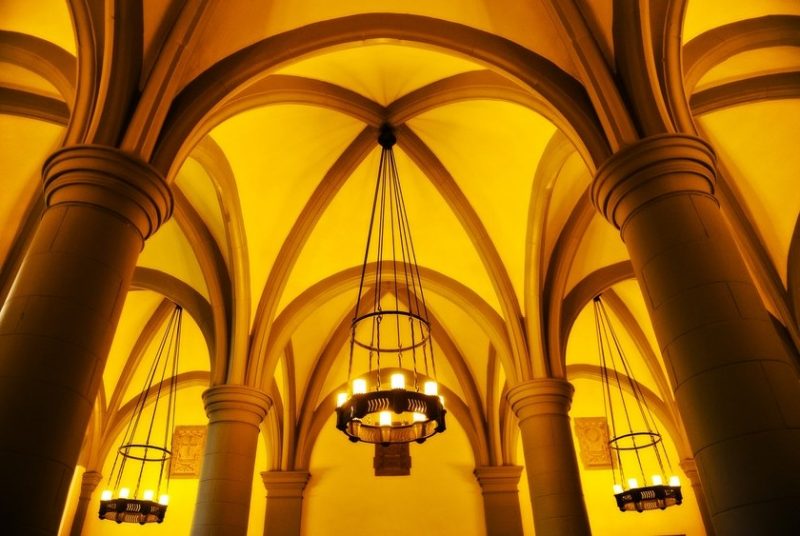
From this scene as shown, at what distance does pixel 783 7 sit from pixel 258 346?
6.97 meters

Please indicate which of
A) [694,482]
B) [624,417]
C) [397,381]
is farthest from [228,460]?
[694,482]

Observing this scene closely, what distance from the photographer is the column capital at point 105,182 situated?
404cm

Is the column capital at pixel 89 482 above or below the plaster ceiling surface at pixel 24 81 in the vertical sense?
below

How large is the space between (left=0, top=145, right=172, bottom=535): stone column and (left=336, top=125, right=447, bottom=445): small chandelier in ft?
7.08

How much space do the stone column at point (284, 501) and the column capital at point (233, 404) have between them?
15.5 feet

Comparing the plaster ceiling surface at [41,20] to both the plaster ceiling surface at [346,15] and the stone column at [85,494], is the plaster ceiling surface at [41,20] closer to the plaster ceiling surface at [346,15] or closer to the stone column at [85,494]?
the plaster ceiling surface at [346,15]

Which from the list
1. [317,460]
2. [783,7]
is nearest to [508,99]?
[783,7]

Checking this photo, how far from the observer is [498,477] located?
11734mm

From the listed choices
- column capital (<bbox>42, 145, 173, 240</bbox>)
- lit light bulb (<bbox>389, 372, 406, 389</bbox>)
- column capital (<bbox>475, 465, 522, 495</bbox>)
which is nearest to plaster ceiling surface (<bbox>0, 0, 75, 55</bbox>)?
column capital (<bbox>42, 145, 173, 240</bbox>)

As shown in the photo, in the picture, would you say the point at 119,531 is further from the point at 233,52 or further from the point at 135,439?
the point at 233,52

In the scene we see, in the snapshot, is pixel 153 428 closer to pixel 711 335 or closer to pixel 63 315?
pixel 63 315

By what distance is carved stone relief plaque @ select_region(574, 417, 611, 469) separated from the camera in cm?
1238

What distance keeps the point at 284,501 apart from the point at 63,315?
357 inches

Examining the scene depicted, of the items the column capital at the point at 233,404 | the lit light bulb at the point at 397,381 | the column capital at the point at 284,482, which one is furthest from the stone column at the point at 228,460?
the column capital at the point at 284,482
